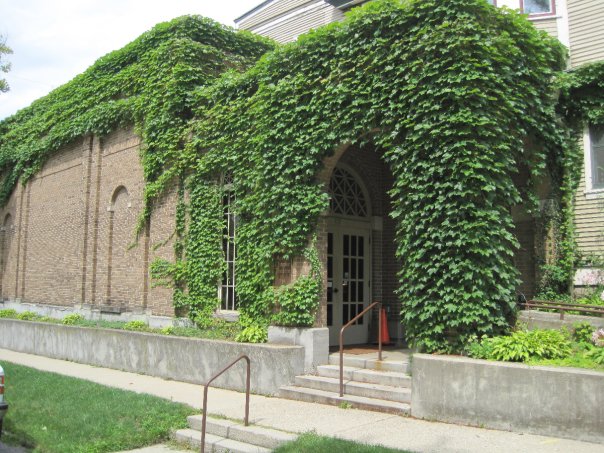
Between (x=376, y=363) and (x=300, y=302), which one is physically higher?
(x=300, y=302)

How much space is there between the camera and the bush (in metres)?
7.45

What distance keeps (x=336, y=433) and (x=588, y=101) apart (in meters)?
7.31

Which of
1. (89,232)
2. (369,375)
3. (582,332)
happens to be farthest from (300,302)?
(89,232)

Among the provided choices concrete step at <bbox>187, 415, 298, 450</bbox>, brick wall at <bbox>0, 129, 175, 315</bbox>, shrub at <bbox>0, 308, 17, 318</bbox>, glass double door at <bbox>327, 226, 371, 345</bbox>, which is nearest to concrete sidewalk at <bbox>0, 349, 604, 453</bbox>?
concrete step at <bbox>187, 415, 298, 450</bbox>

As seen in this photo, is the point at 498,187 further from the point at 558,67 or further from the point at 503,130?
Answer: the point at 558,67

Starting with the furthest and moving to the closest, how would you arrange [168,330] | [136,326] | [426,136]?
[136,326], [168,330], [426,136]

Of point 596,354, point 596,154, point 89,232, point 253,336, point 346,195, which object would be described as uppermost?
point 596,154

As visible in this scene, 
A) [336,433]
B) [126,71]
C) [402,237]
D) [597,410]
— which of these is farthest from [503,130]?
[126,71]

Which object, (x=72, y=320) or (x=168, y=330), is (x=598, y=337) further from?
(x=72, y=320)

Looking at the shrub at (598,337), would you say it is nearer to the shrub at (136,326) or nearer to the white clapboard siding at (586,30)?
the white clapboard siding at (586,30)

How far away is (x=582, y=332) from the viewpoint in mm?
8273

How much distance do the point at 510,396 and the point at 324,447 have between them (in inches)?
94.4

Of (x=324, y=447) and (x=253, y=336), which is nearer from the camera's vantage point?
(x=324, y=447)

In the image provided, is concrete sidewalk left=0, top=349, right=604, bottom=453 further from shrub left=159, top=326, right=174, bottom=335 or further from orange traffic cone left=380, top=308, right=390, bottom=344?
orange traffic cone left=380, top=308, right=390, bottom=344
